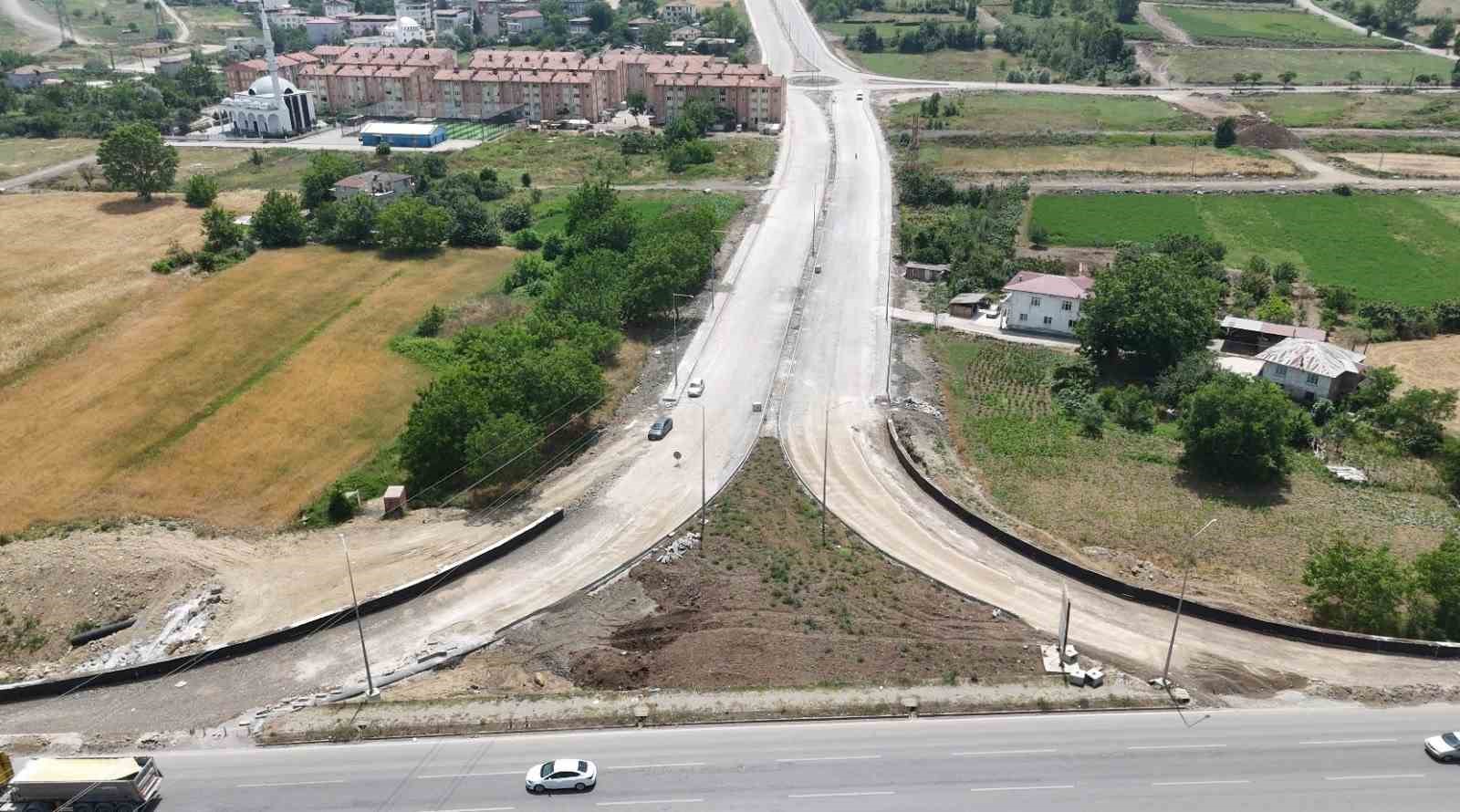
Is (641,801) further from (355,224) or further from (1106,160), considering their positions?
(1106,160)

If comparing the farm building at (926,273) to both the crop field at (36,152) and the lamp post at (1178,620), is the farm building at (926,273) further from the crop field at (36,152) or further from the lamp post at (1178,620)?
the crop field at (36,152)

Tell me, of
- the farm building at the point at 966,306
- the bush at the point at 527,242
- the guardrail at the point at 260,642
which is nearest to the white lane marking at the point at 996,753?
the guardrail at the point at 260,642

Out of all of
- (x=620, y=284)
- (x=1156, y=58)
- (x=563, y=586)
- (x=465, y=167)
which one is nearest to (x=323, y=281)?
(x=620, y=284)

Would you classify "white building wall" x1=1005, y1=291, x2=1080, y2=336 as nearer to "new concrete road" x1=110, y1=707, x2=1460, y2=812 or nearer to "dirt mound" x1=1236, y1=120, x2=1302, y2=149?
"new concrete road" x1=110, y1=707, x2=1460, y2=812

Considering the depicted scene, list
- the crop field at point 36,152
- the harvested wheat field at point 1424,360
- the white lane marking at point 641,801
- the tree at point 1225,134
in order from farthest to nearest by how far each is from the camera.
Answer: the tree at point 1225,134 < the crop field at point 36,152 < the harvested wheat field at point 1424,360 < the white lane marking at point 641,801

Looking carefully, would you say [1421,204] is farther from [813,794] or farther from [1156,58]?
[813,794]

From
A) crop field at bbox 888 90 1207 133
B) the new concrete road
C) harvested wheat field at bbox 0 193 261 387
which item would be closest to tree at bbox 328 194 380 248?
harvested wheat field at bbox 0 193 261 387
